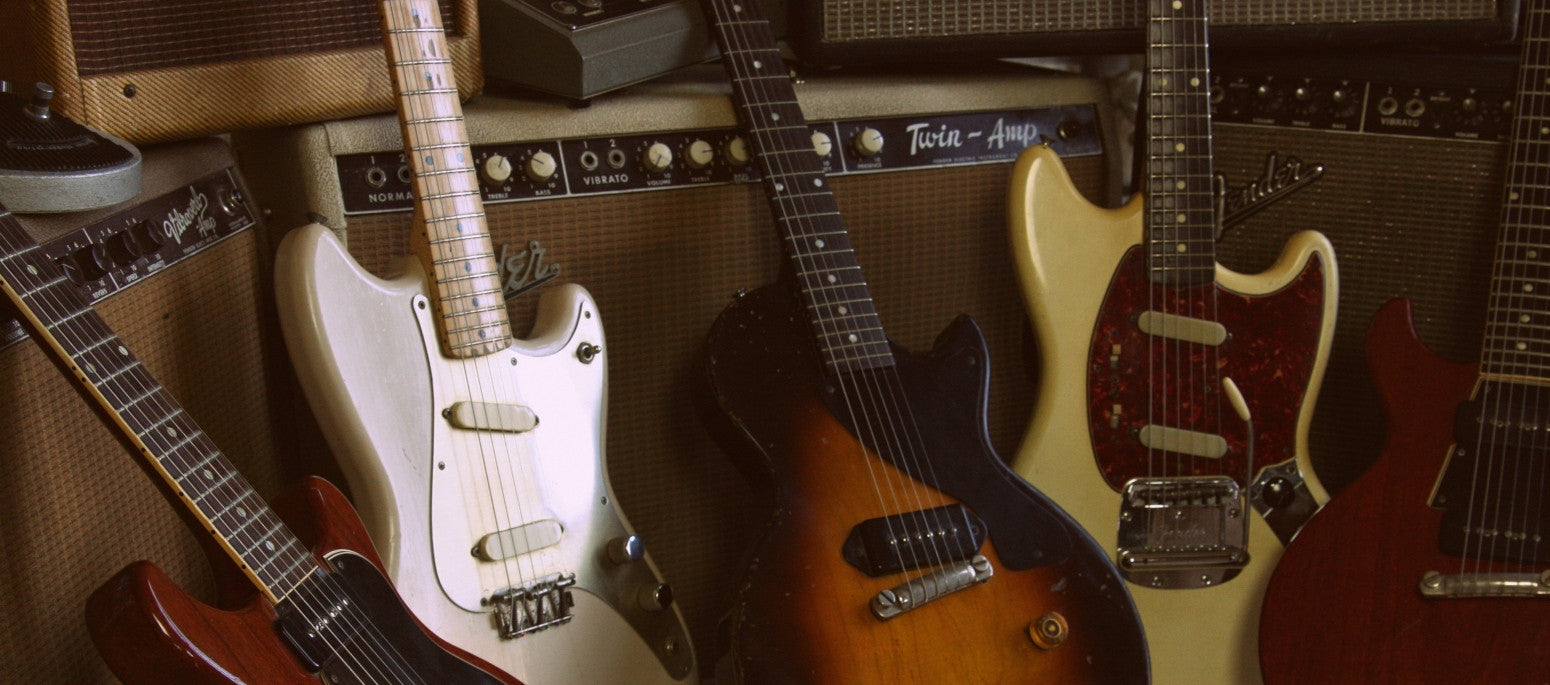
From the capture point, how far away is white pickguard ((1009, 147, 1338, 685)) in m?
1.36

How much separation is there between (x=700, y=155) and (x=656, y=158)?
0.05 metres

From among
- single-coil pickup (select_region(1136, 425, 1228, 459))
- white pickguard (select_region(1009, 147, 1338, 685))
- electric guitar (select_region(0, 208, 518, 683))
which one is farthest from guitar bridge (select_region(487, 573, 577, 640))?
single-coil pickup (select_region(1136, 425, 1228, 459))

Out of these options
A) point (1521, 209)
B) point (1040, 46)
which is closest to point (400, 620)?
point (1040, 46)

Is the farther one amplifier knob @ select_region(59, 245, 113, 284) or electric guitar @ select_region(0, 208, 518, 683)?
amplifier knob @ select_region(59, 245, 113, 284)

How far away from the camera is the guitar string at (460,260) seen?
1.12m

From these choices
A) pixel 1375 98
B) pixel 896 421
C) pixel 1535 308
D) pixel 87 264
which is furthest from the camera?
pixel 1375 98

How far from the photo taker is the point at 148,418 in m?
0.87

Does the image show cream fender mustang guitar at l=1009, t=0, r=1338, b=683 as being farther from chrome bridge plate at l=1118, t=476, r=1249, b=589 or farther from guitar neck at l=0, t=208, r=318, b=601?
guitar neck at l=0, t=208, r=318, b=601

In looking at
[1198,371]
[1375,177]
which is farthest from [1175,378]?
[1375,177]

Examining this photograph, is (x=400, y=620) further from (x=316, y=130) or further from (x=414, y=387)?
(x=316, y=130)

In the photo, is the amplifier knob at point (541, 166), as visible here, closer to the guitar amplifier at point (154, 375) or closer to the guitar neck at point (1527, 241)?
the guitar amplifier at point (154, 375)

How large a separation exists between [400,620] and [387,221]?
47 centimetres

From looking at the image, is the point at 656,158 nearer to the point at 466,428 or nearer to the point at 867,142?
the point at 867,142

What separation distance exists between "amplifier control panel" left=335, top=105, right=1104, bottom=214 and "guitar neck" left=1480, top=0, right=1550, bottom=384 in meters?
0.48
